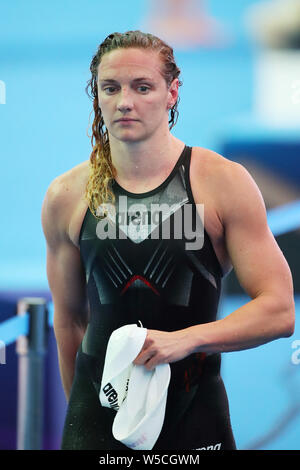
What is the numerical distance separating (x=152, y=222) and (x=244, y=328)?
13.3 inches

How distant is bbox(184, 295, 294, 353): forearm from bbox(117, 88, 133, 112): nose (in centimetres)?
53

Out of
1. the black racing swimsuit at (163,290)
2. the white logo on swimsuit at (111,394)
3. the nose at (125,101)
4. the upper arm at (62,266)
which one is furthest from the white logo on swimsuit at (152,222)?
the white logo on swimsuit at (111,394)

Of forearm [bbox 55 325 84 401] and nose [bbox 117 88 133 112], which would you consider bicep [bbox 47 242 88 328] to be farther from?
nose [bbox 117 88 133 112]

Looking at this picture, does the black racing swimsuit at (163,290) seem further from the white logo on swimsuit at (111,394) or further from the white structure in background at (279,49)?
the white structure in background at (279,49)

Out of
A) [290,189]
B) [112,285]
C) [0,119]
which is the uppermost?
[0,119]

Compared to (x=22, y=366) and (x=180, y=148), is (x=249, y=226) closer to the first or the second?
(x=180, y=148)

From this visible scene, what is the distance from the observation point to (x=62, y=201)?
1679 mm

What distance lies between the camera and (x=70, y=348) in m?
1.82

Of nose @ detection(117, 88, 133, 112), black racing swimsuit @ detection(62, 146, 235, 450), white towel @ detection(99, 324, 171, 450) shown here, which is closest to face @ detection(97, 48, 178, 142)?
nose @ detection(117, 88, 133, 112)

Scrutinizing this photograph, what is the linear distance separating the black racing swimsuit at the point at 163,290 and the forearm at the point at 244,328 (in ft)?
0.35

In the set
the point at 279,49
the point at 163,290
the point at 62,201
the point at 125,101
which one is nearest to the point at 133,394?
the point at 163,290

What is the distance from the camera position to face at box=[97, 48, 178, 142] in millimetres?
1562
